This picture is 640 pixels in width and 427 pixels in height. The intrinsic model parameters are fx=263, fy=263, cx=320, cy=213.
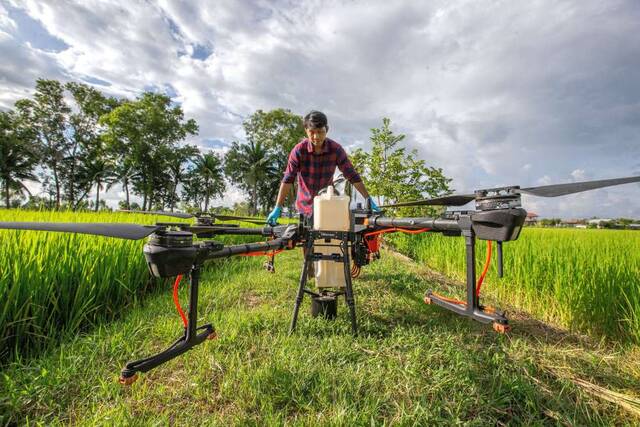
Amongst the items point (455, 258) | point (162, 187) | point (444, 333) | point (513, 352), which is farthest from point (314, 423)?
point (162, 187)

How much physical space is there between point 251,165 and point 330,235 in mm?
36868

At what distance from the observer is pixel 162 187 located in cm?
4084

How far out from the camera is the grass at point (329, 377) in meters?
1.37

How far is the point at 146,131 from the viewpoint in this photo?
2869 cm

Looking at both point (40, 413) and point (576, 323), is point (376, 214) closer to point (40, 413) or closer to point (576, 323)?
point (576, 323)

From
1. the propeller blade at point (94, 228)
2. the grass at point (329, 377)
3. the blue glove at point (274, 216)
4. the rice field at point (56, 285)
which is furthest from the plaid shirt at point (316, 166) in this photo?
the propeller blade at point (94, 228)

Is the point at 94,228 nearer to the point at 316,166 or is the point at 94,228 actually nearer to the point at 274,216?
the point at 274,216

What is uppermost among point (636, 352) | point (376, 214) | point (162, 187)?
point (162, 187)

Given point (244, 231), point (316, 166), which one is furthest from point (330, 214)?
point (316, 166)

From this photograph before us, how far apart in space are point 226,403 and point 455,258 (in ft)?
16.2

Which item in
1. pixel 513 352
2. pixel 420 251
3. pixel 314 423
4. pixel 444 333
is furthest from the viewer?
pixel 420 251

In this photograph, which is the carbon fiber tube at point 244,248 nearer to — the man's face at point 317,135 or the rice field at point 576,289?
the man's face at point 317,135

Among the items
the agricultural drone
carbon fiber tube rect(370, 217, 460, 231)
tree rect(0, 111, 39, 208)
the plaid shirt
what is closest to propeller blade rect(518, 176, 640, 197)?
the agricultural drone

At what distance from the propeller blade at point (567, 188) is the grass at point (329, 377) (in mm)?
1142
